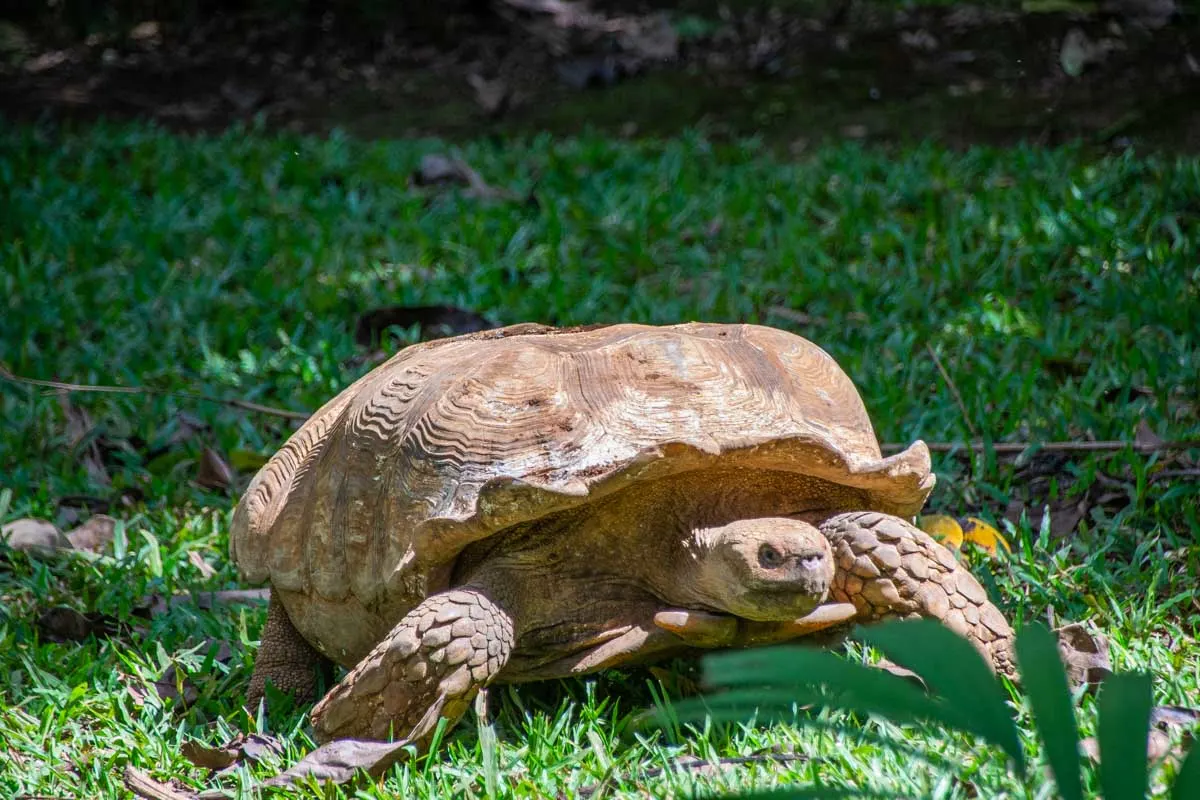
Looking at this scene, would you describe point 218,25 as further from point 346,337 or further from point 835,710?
point 835,710

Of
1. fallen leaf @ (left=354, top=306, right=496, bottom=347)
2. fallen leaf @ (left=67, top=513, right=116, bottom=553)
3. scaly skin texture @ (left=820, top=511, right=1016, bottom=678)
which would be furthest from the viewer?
fallen leaf @ (left=354, top=306, right=496, bottom=347)

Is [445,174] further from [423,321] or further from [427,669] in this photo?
[427,669]

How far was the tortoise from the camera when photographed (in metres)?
2.32

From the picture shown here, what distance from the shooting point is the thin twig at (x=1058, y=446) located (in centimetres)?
338

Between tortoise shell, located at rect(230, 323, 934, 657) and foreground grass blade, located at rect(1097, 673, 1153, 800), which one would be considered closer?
foreground grass blade, located at rect(1097, 673, 1153, 800)

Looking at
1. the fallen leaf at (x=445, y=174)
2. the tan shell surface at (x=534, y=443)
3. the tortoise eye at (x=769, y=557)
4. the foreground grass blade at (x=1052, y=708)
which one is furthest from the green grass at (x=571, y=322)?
the foreground grass blade at (x=1052, y=708)

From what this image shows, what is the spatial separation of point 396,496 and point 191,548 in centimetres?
142

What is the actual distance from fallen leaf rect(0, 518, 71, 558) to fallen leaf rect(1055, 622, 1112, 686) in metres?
2.71

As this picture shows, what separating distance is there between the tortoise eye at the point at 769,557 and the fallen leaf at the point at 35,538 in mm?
2264

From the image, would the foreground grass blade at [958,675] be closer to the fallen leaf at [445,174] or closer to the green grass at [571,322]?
the green grass at [571,322]

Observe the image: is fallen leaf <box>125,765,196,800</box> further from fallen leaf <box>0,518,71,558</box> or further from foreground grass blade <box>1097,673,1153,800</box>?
foreground grass blade <box>1097,673,1153,800</box>

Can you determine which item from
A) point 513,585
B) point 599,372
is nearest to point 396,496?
point 513,585

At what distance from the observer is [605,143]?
24.2 feet

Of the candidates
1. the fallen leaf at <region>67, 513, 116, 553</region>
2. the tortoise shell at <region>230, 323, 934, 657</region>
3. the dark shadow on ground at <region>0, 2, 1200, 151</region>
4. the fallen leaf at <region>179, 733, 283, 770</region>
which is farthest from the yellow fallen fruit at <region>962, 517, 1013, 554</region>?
the dark shadow on ground at <region>0, 2, 1200, 151</region>
